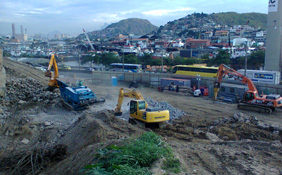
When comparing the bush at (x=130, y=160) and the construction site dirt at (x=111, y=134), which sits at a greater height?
the bush at (x=130, y=160)

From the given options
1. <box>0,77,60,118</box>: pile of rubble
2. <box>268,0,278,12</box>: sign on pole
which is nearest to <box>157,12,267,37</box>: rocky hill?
<box>268,0,278,12</box>: sign on pole

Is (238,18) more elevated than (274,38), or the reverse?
(238,18)

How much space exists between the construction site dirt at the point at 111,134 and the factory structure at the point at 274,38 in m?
14.3

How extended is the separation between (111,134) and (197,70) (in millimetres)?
18218

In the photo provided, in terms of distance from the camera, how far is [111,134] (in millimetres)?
9773

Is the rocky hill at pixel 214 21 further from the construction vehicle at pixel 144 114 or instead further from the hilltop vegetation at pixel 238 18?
the construction vehicle at pixel 144 114

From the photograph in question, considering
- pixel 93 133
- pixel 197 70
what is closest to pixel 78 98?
pixel 93 133

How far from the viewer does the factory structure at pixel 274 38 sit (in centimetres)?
2850

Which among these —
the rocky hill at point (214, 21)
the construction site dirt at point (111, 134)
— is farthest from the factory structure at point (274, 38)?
the rocky hill at point (214, 21)

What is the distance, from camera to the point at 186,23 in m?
139

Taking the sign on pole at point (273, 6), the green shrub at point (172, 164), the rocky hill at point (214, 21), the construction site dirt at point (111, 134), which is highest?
the rocky hill at point (214, 21)

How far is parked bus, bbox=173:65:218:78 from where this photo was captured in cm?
2480

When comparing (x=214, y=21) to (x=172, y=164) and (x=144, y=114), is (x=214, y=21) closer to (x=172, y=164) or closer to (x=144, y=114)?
(x=144, y=114)

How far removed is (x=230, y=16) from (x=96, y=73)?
125610 millimetres
